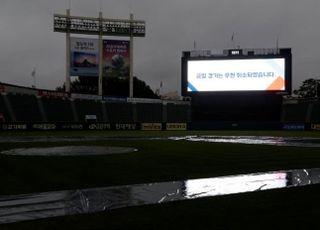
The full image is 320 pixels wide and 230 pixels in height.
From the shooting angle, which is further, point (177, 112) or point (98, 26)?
point (177, 112)

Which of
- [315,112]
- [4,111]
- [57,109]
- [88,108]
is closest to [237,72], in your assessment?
[315,112]

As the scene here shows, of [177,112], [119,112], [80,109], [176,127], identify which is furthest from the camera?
[177,112]

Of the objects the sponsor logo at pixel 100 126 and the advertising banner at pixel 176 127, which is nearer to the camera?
the sponsor logo at pixel 100 126

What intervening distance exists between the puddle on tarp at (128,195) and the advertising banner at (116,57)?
54.5 meters

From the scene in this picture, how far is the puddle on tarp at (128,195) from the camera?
8.22 m

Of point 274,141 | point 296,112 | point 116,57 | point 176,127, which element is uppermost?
point 116,57

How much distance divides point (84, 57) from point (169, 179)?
54.9 m

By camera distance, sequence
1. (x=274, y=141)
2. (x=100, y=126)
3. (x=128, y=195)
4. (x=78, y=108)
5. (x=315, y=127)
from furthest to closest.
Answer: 1. (x=78, y=108)
2. (x=315, y=127)
3. (x=100, y=126)
4. (x=274, y=141)
5. (x=128, y=195)

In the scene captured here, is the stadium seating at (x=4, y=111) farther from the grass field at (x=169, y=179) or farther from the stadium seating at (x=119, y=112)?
the grass field at (x=169, y=179)

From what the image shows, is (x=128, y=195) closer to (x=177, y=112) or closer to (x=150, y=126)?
(x=150, y=126)

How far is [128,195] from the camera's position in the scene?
9.77m

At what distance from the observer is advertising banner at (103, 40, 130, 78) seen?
65.8 meters

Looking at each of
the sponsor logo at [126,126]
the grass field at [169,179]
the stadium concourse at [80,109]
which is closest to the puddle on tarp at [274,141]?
the grass field at [169,179]

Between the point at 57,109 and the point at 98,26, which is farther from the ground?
the point at 98,26
